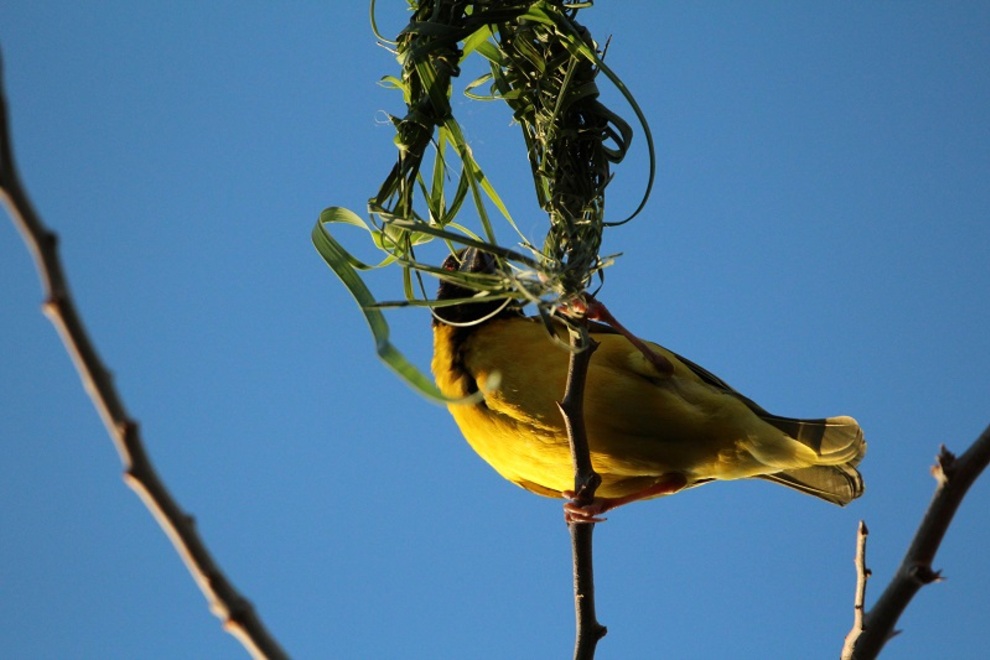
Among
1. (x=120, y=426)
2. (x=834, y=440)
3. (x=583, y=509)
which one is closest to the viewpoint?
(x=120, y=426)

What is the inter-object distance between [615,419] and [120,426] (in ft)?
5.73

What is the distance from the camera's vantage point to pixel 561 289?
5.20 feet

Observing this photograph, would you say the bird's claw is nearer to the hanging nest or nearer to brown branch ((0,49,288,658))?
the hanging nest

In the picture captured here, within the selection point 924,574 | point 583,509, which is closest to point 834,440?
point 583,509

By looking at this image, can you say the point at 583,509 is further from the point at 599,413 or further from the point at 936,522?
the point at 936,522

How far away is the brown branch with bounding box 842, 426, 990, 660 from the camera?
1125mm

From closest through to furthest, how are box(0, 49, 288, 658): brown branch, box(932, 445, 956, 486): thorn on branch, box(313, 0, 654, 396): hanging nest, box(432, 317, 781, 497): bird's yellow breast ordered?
1. box(0, 49, 288, 658): brown branch
2. box(932, 445, 956, 486): thorn on branch
3. box(313, 0, 654, 396): hanging nest
4. box(432, 317, 781, 497): bird's yellow breast

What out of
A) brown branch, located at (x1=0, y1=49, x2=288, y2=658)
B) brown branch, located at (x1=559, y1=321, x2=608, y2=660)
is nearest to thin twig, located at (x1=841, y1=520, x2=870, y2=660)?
brown branch, located at (x1=559, y1=321, x2=608, y2=660)

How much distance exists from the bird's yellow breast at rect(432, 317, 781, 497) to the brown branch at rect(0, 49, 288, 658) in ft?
4.98

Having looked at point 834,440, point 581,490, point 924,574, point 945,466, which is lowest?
point 924,574

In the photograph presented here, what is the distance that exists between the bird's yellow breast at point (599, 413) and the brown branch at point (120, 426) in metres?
1.52

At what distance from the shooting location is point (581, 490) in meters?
1.93

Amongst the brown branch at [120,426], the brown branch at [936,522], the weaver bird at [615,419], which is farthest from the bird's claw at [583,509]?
the brown branch at [120,426]

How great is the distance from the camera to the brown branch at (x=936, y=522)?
44.3 inches
